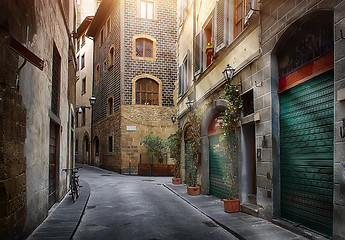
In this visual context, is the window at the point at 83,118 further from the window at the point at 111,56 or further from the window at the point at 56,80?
the window at the point at 56,80

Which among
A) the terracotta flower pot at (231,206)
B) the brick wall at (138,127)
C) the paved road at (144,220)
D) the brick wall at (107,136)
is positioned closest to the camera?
the paved road at (144,220)

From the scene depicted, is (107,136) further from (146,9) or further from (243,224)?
A: (243,224)

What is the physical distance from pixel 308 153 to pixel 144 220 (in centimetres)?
369

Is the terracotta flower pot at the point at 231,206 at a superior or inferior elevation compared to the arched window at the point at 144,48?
inferior

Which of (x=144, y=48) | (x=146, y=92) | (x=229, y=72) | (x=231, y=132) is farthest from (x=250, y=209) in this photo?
(x=144, y=48)

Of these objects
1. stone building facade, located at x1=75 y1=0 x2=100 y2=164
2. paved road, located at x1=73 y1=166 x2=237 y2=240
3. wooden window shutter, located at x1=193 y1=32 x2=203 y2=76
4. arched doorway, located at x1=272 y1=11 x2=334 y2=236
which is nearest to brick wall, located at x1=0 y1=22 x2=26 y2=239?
paved road, located at x1=73 y1=166 x2=237 y2=240

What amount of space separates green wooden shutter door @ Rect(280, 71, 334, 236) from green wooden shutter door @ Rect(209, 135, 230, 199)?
3265 millimetres

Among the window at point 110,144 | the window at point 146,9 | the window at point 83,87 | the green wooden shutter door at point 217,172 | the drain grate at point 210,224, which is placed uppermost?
the window at point 146,9

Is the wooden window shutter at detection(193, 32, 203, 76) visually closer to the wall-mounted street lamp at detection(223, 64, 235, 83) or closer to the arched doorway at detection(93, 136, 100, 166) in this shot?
the wall-mounted street lamp at detection(223, 64, 235, 83)

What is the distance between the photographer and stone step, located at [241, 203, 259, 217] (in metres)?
7.53

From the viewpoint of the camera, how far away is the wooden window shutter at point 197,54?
12352 mm

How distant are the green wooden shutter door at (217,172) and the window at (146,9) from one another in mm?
14509

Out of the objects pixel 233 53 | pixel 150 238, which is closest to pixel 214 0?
pixel 233 53

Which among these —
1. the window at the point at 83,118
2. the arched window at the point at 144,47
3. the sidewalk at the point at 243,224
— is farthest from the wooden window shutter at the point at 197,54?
the window at the point at 83,118
